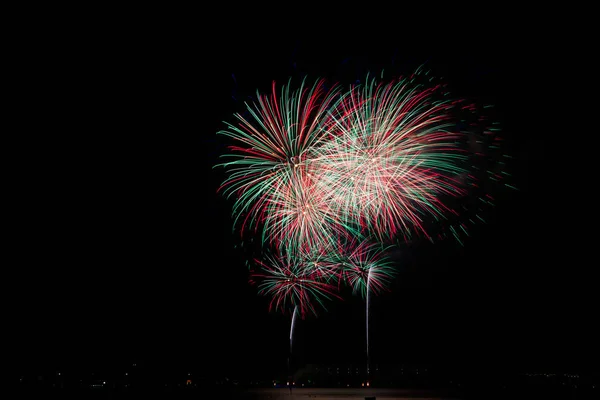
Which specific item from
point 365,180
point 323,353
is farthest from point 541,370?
point 365,180

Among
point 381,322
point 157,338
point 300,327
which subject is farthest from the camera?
point 300,327

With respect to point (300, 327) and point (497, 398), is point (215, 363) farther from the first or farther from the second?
point (497, 398)

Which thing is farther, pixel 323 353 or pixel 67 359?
pixel 323 353

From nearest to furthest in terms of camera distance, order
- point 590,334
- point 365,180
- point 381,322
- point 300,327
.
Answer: point 365,180
point 590,334
point 381,322
point 300,327

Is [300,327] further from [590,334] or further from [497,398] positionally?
[497,398]

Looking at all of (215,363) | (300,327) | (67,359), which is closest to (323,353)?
(300,327)

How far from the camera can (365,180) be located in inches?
911

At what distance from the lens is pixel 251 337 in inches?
3319

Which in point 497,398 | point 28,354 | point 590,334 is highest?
point 590,334

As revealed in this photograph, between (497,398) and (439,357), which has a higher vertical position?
(439,357)

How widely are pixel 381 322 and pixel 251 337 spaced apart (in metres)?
20.6

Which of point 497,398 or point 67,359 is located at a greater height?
point 67,359

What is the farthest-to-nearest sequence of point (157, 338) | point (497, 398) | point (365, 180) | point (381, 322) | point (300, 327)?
point (300, 327) → point (381, 322) → point (157, 338) → point (497, 398) → point (365, 180)

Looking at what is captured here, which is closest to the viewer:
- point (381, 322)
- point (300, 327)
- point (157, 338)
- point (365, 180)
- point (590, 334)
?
point (365, 180)
